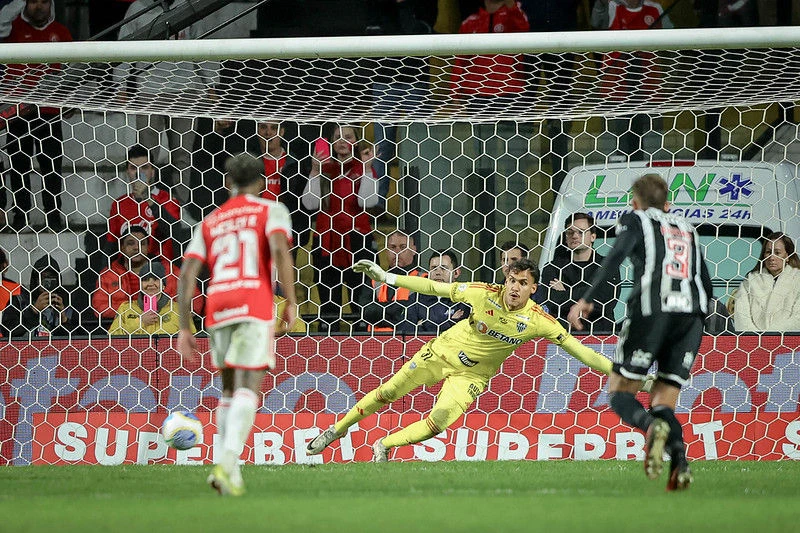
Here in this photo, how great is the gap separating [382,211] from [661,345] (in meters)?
4.61

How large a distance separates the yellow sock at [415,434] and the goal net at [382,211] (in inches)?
30.5

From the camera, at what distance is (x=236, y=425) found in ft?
16.5

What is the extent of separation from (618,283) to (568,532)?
5.77 meters

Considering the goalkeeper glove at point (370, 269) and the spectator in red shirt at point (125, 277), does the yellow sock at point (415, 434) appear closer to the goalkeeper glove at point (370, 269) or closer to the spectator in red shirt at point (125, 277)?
the goalkeeper glove at point (370, 269)

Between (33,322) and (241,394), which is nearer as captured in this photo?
(241,394)

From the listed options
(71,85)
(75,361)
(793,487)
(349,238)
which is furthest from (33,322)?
(793,487)

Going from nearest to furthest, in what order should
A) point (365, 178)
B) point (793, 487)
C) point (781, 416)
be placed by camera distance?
point (793, 487), point (781, 416), point (365, 178)

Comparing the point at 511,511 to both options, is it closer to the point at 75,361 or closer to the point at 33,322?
the point at 75,361

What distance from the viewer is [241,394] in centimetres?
509

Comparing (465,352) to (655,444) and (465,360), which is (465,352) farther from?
(655,444)

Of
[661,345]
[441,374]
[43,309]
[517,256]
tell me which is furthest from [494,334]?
[43,309]

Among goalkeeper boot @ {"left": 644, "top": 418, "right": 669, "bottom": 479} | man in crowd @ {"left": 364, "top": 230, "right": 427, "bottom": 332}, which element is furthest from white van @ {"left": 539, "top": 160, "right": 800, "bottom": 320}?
goalkeeper boot @ {"left": 644, "top": 418, "right": 669, "bottom": 479}

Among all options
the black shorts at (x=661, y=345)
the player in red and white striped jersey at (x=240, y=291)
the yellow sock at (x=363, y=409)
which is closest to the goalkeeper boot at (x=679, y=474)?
the black shorts at (x=661, y=345)

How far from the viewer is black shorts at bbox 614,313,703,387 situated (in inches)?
225
